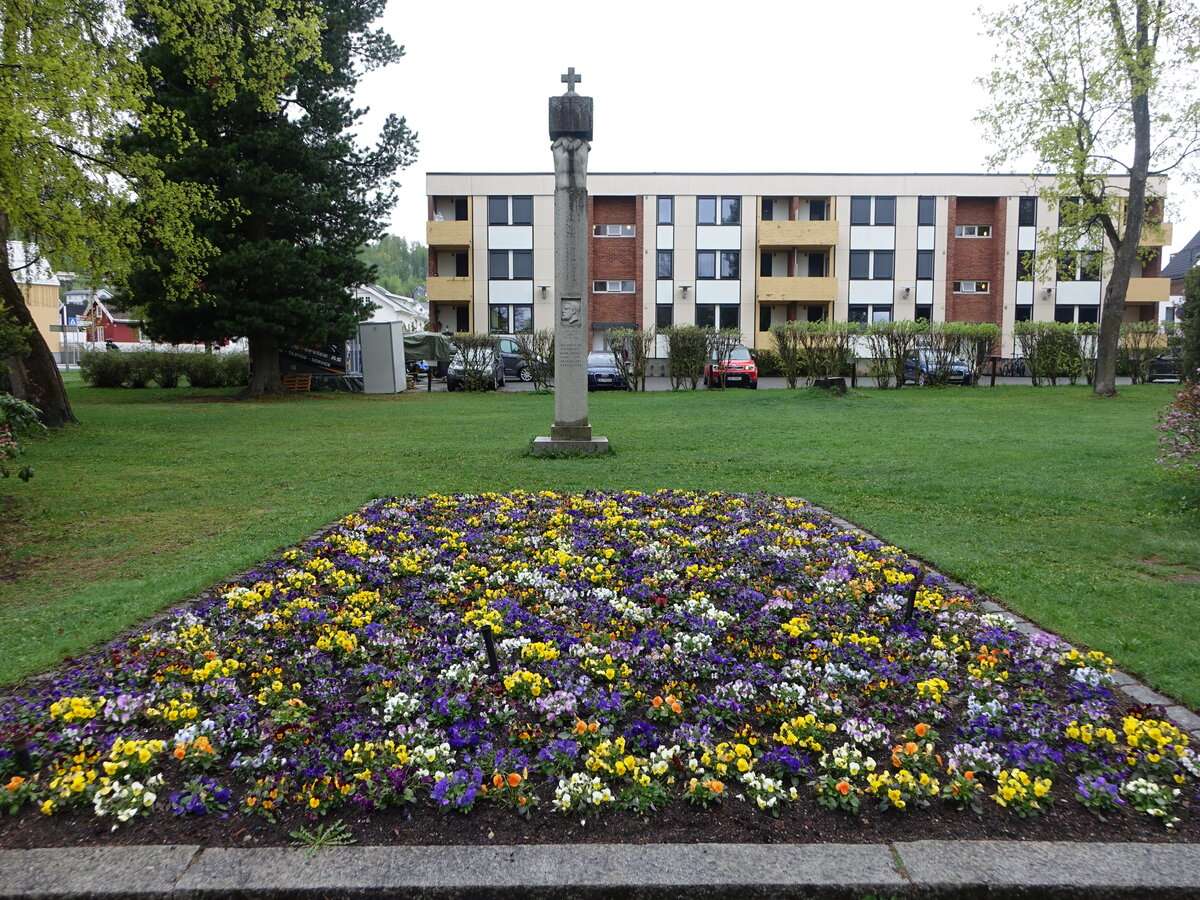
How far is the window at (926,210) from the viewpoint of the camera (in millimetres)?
44062

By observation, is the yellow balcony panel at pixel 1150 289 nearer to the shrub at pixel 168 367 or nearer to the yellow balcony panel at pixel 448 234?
the yellow balcony panel at pixel 448 234

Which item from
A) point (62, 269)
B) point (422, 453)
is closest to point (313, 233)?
point (62, 269)

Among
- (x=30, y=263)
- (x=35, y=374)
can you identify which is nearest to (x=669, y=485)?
(x=35, y=374)

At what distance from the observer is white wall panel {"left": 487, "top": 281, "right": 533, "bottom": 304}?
44.7 meters

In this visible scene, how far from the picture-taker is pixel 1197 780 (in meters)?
3.00

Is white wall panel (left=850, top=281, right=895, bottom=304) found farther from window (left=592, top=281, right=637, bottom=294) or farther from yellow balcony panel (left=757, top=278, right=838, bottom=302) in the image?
window (left=592, top=281, right=637, bottom=294)

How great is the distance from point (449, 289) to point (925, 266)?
2479 centimetres

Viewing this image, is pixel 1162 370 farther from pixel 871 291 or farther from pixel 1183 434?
pixel 1183 434

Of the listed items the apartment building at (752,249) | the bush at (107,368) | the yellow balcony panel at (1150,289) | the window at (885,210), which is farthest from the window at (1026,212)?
the bush at (107,368)

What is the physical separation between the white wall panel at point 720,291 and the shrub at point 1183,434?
37479 millimetres

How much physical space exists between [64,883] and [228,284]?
2164 cm

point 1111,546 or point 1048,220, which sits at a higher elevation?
point 1048,220

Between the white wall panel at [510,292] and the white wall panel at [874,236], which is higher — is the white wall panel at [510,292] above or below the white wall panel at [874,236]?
below

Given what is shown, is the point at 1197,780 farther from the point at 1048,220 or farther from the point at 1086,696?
the point at 1048,220
